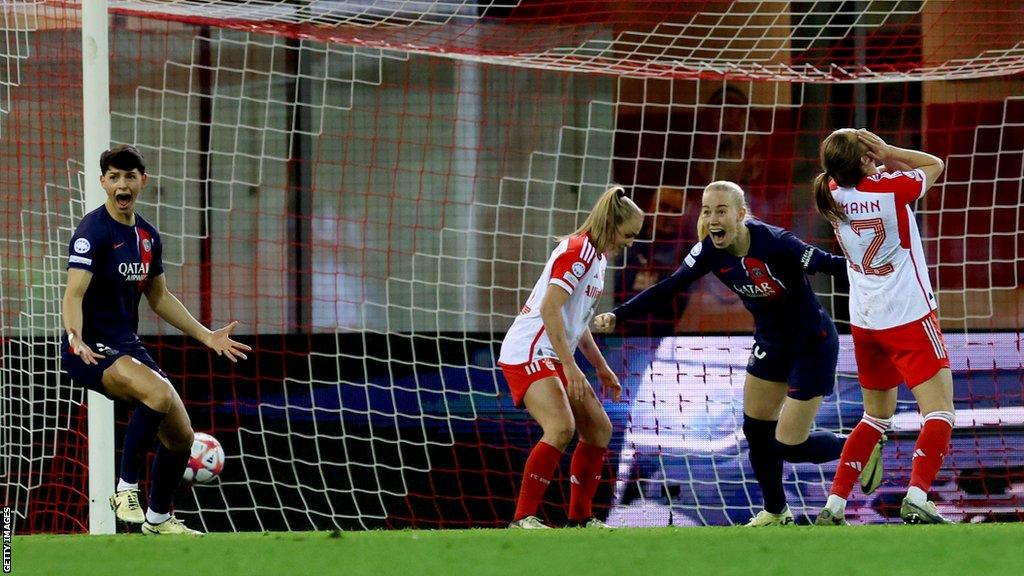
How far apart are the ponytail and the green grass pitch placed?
1.32m

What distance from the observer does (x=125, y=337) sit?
6.19 m

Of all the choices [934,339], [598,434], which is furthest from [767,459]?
[934,339]

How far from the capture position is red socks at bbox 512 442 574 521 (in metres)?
6.45

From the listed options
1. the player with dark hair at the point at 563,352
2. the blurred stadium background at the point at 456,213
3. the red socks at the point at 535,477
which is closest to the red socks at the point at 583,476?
the player with dark hair at the point at 563,352

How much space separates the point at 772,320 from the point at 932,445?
1075mm

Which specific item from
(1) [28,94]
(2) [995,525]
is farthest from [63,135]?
(2) [995,525]

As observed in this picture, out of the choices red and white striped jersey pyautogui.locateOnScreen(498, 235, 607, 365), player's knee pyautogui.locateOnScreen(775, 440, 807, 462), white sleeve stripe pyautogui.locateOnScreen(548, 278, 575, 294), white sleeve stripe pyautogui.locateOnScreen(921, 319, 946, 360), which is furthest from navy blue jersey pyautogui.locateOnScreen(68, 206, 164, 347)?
white sleeve stripe pyautogui.locateOnScreen(921, 319, 946, 360)

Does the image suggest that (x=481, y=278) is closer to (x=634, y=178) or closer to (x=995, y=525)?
(x=634, y=178)

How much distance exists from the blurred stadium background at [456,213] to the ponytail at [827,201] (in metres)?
2.34

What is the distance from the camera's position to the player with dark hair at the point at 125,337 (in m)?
6.07

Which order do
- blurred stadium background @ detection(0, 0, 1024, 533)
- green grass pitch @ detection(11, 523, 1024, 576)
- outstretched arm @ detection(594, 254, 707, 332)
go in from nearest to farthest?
green grass pitch @ detection(11, 523, 1024, 576) < outstretched arm @ detection(594, 254, 707, 332) < blurred stadium background @ detection(0, 0, 1024, 533)

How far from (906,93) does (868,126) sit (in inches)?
13.4

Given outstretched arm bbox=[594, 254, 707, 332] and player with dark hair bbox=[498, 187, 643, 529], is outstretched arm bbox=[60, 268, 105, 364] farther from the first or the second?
outstretched arm bbox=[594, 254, 707, 332]

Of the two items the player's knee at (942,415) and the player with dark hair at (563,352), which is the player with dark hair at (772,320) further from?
the player's knee at (942,415)
